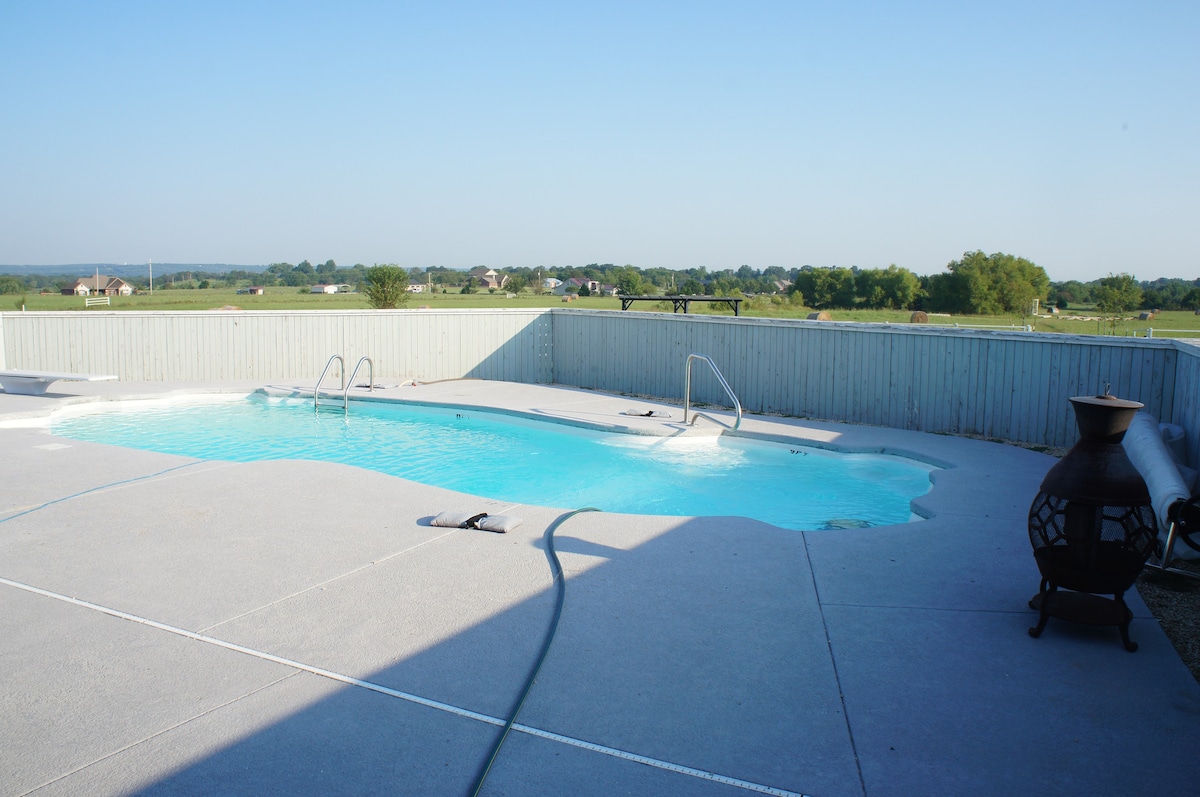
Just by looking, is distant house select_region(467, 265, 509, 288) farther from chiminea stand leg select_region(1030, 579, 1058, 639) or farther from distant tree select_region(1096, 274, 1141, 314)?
chiminea stand leg select_region(1030, 579, 1058, 639)

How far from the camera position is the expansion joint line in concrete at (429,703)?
2447mm

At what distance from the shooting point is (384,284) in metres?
34.7

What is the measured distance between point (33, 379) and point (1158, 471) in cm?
1276

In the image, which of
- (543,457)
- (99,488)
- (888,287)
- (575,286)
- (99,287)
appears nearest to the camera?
(99,488)

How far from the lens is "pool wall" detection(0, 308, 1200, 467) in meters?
8.00

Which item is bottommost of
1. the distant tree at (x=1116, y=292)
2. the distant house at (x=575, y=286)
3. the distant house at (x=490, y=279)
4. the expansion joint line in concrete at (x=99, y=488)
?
the expansion joint line in concrete at (x=99, y=488)

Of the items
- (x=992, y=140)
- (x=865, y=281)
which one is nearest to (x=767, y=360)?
(x=992, y=140)

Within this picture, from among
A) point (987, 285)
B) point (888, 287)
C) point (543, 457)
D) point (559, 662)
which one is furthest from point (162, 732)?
point (888, 287)

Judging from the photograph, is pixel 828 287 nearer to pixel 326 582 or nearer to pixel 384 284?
pixel 384 284

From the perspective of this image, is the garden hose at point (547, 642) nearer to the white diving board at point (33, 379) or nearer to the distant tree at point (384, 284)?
the white diving board at point (33, 379)

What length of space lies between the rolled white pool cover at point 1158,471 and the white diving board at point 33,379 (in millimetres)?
11675

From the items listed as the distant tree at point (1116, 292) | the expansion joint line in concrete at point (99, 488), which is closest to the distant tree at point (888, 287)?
the distant tree at point (1116, 292)

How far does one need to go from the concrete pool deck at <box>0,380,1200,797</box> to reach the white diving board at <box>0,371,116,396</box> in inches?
240

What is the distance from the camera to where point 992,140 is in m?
19.4
